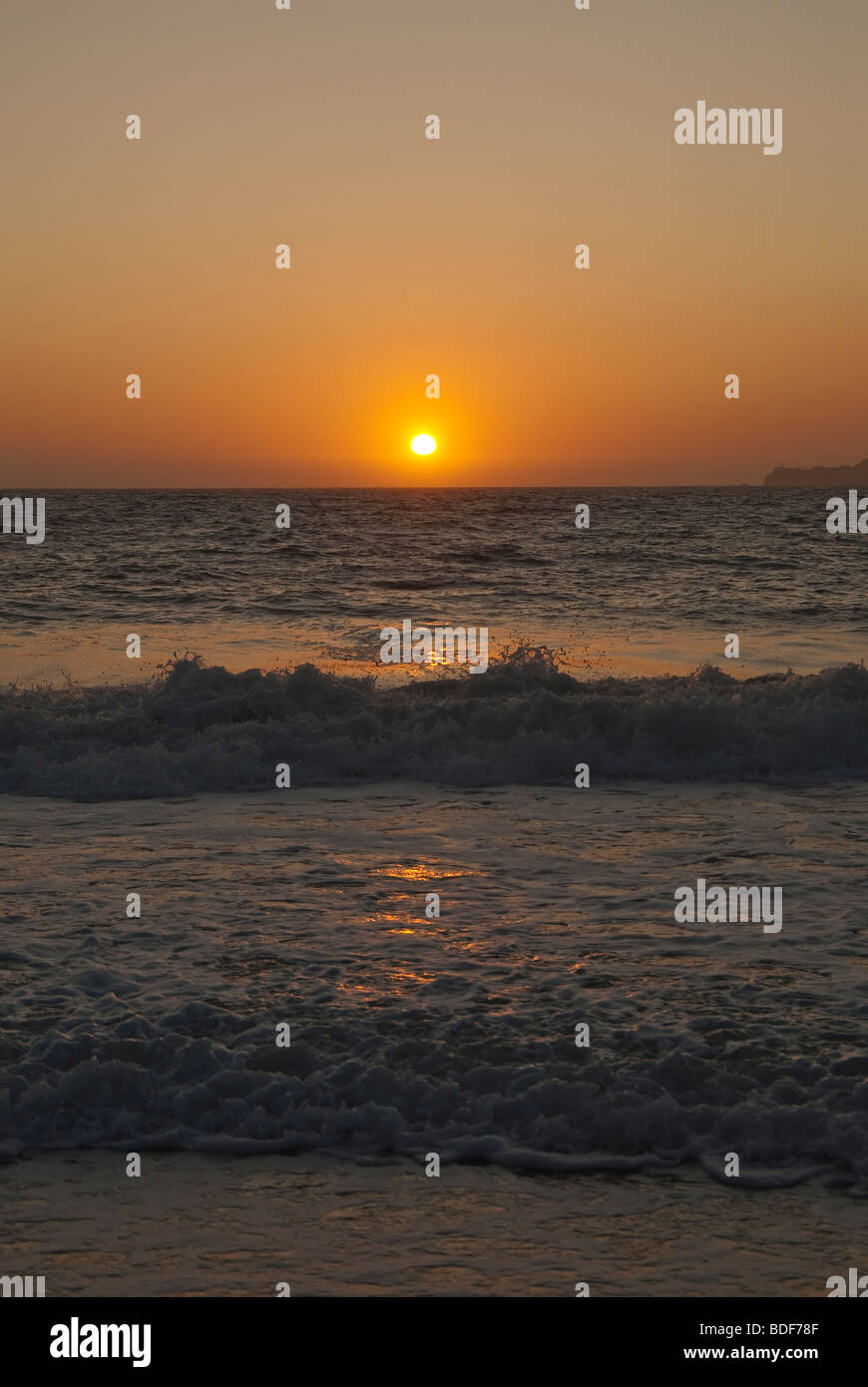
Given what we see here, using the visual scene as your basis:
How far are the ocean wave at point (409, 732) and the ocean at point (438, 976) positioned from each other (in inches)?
2.5

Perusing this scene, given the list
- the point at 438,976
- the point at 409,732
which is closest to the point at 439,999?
the point at 438,976

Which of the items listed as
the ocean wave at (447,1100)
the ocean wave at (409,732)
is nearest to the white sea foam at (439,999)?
the ocean wave at (447,1100)

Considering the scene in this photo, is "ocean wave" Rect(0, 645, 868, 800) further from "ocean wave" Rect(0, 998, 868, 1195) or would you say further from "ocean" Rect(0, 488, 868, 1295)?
"ocean wave" Rect(0, 998, 868, 1195)

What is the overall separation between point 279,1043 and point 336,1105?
684mm

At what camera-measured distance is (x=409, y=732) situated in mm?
16703

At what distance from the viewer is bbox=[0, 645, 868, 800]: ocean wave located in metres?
15.1

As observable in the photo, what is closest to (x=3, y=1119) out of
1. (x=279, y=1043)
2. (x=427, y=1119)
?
(x=279, y=1043)

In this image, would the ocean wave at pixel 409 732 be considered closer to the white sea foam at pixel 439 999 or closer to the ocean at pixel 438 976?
the ocean at pixel 438 976

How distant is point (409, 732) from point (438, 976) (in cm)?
904

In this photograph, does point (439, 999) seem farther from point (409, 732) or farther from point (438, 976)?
point (409, 732)

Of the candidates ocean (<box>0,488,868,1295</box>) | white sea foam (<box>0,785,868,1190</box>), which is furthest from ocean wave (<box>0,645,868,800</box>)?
white sea foam (<box>0,785,868,1190</box>)

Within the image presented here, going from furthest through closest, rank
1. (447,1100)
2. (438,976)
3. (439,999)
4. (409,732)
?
1. (409,732)
2. (438,976)
3. (439,999)
4. (447,1100)

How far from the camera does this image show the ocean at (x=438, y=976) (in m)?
5.10

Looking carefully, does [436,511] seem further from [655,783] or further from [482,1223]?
[482,1223]
